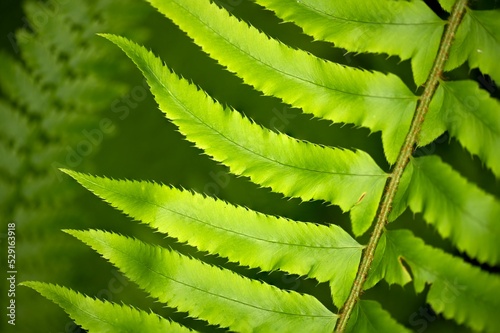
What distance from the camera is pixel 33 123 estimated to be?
4.70ft

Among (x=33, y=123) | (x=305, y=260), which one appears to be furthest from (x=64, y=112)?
(x=305, y=260)

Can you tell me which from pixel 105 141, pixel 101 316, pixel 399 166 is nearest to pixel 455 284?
pixel 399 166

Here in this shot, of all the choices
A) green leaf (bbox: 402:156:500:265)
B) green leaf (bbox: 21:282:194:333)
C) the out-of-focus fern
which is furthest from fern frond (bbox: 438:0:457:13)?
the out-of-focus fern

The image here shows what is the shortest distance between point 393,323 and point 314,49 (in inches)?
35.4

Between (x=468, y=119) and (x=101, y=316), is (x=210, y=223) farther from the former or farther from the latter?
(x=468, y=119)

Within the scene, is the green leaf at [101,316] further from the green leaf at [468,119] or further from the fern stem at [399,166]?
the green leaf at [468,119]

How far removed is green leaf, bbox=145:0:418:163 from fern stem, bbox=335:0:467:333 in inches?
0.7

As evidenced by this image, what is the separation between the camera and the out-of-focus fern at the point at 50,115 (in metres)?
1.39

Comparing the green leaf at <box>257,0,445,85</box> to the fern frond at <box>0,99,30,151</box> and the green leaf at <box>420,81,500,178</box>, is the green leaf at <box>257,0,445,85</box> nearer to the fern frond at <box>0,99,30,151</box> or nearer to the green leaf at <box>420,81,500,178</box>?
the green leaf at <box>420,81,500,178</box>

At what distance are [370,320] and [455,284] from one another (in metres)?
0.18

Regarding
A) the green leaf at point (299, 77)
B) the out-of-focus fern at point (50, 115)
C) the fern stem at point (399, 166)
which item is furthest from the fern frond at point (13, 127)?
the fern stem at point (399, 166)

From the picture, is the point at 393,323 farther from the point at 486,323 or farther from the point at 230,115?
the point at 230,115

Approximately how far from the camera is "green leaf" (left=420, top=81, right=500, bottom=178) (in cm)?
83

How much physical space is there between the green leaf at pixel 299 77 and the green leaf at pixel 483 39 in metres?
0.14
